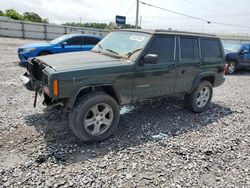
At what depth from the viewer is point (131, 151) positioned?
3771mm

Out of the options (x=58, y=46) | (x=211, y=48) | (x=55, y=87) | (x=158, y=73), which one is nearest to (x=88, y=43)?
(x=58, y=46)

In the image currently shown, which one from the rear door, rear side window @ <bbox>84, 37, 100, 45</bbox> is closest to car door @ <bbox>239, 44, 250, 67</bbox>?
the rear door

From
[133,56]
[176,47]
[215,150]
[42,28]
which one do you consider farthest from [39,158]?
[42,28]

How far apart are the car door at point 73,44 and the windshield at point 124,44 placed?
562 cm

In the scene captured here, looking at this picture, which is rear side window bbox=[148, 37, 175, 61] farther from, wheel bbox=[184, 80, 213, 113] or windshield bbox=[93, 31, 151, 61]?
wheel bbox=[184, 80, 213, 113]

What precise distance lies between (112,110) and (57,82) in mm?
1146

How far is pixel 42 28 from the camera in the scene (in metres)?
27.5

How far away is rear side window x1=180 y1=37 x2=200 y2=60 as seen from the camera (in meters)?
5.02

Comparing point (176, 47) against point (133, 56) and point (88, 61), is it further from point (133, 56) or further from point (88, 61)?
point (88, 61)

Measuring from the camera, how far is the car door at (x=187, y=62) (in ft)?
16.4

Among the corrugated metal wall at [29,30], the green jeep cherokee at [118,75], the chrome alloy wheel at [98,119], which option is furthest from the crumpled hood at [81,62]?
the corrugated metal wall at [29,30]

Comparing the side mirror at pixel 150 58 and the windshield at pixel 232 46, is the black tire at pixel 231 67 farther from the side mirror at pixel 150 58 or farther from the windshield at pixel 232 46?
the side mirror at pixel 150 58

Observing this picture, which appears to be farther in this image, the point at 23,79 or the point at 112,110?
the point at 23,79

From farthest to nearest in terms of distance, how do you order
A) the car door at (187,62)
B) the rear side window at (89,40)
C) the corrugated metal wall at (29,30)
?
the corrugated metal wall at (29,30) < the rear side window at (89,40) < the car door at (187,62)
